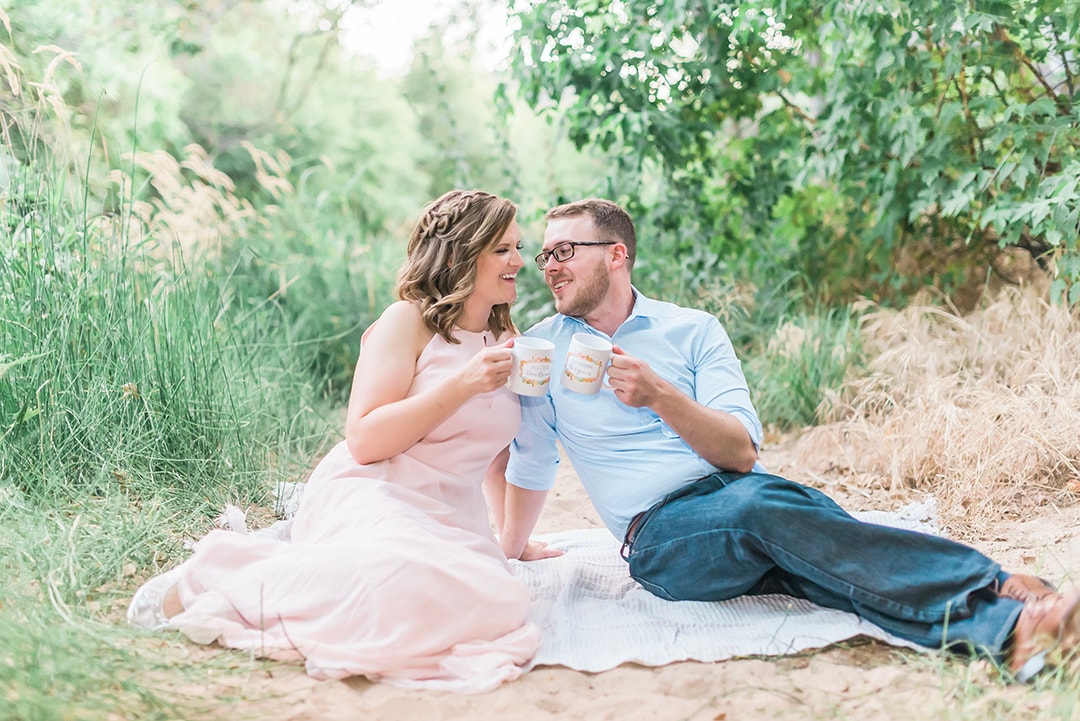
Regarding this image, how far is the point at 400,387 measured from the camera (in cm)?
258

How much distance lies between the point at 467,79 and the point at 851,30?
11.2 metres

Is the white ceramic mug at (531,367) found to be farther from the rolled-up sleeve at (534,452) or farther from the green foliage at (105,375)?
the green foliage at (105,375)

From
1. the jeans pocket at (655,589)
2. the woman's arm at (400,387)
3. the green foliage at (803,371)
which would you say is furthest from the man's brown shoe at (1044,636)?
the green foliage at (803,371)

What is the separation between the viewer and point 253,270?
5.54m

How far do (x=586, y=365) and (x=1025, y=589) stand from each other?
1180 mm

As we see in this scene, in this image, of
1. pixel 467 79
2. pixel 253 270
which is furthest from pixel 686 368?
pixel 467 79

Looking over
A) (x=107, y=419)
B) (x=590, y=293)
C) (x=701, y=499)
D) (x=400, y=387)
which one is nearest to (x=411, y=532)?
(x=400, y=387)

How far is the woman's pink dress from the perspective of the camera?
220 centimetres

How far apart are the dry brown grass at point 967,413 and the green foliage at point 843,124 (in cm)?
34

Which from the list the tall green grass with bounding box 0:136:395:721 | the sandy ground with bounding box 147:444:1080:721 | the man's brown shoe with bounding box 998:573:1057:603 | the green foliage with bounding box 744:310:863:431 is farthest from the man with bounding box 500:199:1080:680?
the green foliage with bounding box 744:310:863:431

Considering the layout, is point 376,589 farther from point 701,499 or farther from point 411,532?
point 701,499

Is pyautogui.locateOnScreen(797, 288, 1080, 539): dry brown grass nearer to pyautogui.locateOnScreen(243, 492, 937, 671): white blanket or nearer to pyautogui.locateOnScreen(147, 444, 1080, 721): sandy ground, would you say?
pyautogui.locateOnScreen(243, 492, 937, 671): white blanket

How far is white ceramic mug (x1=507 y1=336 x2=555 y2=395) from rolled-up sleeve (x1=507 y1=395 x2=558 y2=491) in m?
0.49

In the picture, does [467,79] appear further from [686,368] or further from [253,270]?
[686,368]
